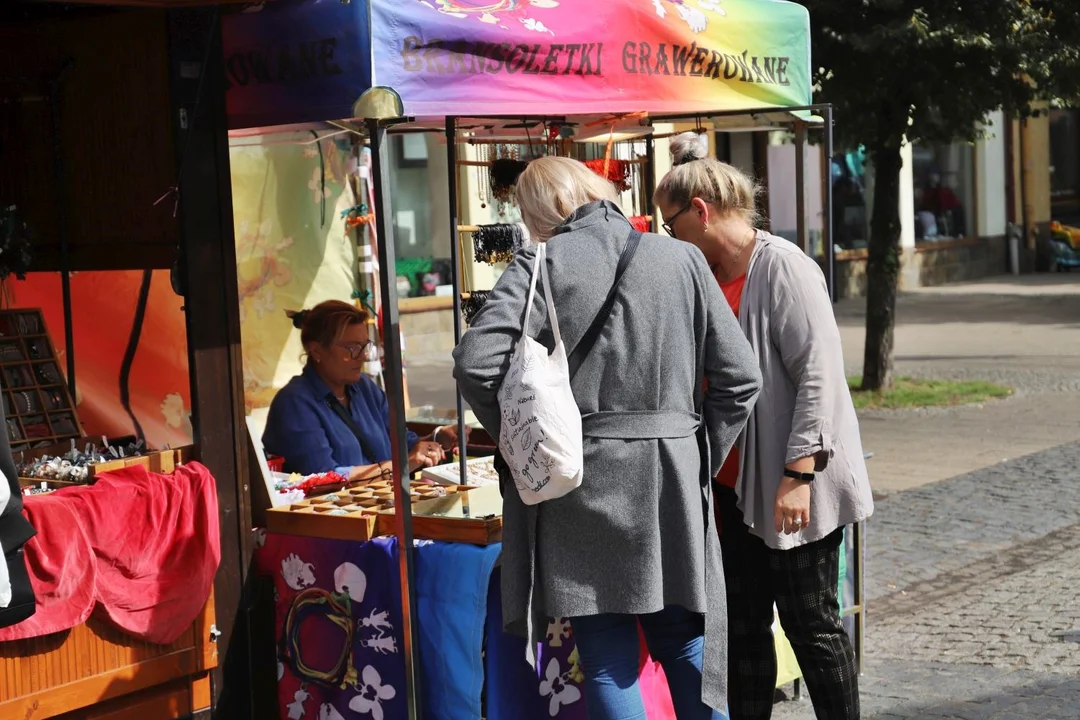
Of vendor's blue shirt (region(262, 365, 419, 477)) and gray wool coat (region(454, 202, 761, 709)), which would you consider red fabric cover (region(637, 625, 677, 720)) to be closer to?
gray wool coat (region(454, 202, 761, 709))

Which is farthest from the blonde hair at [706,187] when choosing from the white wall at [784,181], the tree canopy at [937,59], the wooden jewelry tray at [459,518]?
the white wall at [784,181]

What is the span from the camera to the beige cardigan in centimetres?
344

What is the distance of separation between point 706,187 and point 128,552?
1.77 m

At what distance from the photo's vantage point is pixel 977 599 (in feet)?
18.9

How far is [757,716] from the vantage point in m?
3.72

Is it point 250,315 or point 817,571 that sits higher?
point 250,315

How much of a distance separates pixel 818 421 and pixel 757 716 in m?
0.89

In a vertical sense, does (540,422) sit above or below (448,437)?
above

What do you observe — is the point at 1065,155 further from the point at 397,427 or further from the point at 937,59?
the point at 397,427

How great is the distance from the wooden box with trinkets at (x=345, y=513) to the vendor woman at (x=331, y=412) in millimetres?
457

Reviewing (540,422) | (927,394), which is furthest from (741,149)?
(540,422)

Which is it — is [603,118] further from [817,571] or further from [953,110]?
[953,110]

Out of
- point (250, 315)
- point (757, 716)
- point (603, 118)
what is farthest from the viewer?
point (250, 315)

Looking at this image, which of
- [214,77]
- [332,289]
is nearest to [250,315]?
[332,289]
